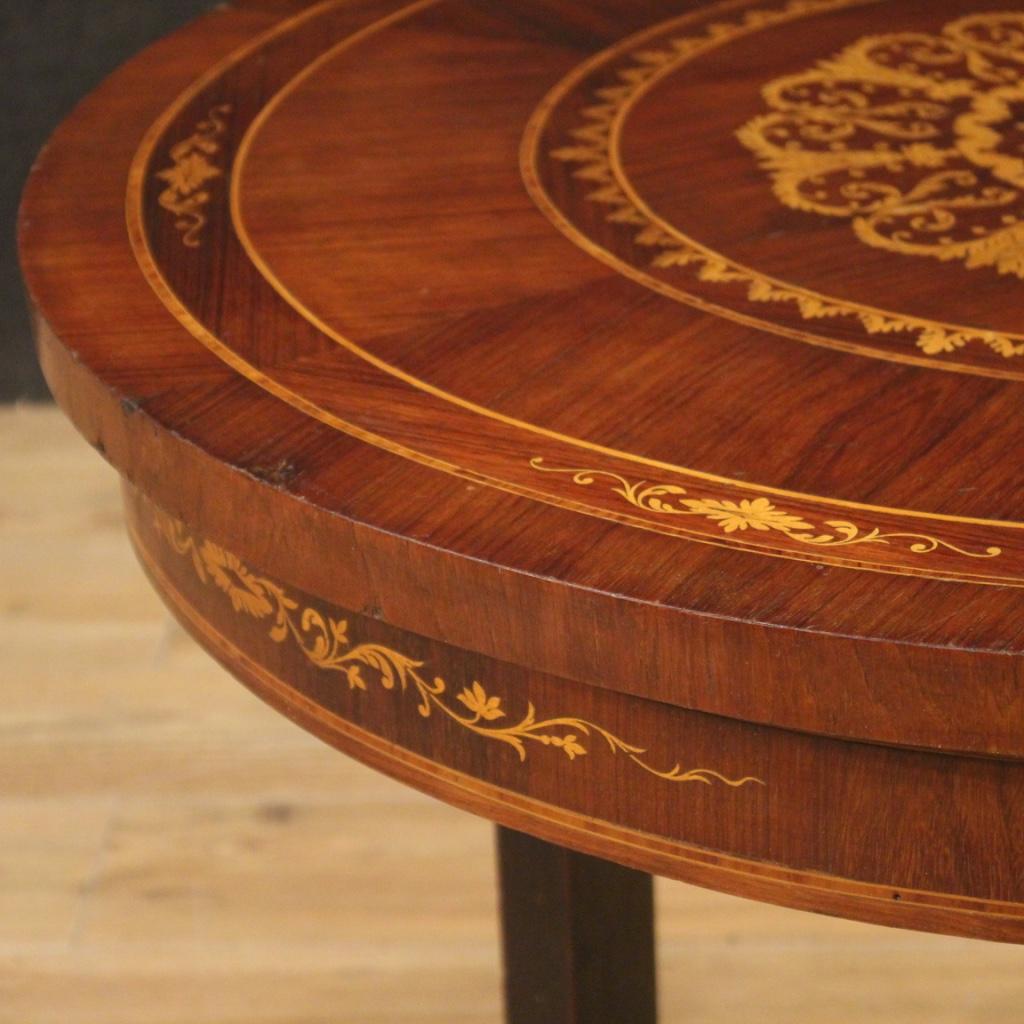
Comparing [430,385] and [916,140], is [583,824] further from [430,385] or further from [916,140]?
[916,140]

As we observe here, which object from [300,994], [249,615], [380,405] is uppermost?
[380,405]

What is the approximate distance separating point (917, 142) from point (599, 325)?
0.33m

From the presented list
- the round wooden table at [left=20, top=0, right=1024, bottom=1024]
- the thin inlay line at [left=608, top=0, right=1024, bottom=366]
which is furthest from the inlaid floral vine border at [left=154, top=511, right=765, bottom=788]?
the thin inlay line at [left=608, top=0, right=1024, bottom=366]

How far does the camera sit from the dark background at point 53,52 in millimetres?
2443

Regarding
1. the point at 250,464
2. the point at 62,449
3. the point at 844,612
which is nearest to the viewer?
the point at 844,612

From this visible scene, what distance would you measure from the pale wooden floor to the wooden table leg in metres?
0.43

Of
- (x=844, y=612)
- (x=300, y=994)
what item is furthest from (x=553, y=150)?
(x=300, y=994)

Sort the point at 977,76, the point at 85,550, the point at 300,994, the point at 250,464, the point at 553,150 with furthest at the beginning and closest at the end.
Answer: the point at 85,550
the point at 300,994
the point at 977,76
the point at 553,150
the point at 250,464

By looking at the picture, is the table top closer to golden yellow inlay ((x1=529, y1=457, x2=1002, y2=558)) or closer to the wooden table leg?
golden yellow inlay ((x1=529, y1=457, x2=1002, y2=558))

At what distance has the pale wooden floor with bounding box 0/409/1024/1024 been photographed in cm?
156

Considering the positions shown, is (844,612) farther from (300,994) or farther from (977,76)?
(300,994)

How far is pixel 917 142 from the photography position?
113 cm

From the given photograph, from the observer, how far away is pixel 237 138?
3.82 feet

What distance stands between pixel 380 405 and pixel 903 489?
240 millimetres
